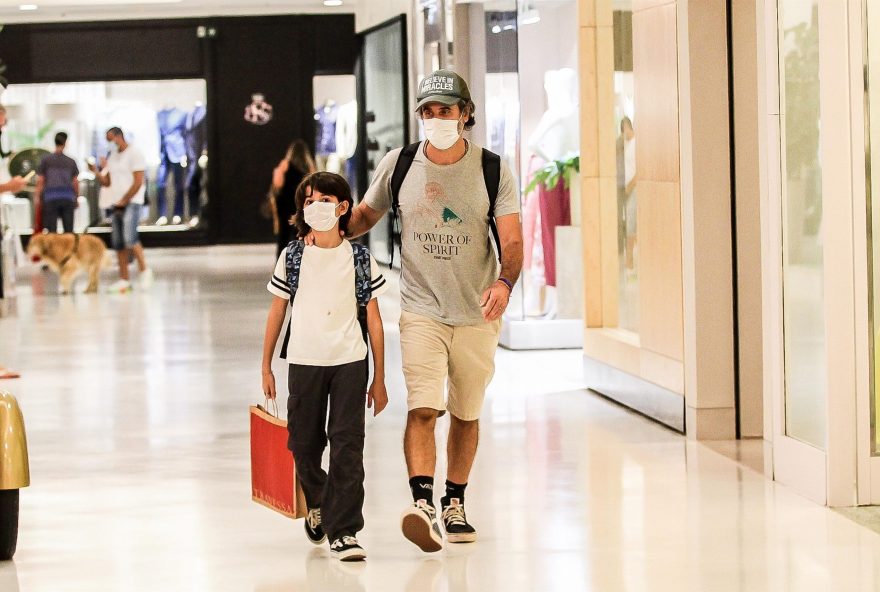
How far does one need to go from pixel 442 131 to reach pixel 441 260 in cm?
44

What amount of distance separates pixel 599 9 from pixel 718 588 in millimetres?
5272

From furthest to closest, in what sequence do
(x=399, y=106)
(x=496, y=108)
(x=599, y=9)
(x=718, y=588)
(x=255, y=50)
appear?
(x=255, y=50) < (x=399, y=106) < (x=496, y=108) < (x=599, y=9) < (x=718, y=588)

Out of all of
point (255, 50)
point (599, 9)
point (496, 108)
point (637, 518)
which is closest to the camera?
point (637, 518)

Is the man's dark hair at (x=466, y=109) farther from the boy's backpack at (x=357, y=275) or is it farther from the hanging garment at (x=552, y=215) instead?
the hanging garment at (x=552, y=215)

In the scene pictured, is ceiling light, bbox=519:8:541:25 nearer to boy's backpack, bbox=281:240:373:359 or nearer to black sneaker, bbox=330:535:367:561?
boy's backpack, bbox=281:240:373:359

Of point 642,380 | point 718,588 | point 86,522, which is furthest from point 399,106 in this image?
point 718,588

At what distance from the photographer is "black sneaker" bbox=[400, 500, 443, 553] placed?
16.2 ft

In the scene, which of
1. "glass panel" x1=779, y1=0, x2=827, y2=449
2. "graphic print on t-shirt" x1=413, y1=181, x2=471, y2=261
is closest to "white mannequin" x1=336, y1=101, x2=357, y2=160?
"glass panel" x1=779, y1=0, x2=827, y2=449

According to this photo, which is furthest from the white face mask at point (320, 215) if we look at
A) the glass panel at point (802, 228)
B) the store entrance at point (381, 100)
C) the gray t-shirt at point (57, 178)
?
the gray t-shirt at point (57, 178)

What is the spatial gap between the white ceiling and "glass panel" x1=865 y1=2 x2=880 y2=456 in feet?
65.6

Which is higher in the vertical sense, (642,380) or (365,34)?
(365,34)

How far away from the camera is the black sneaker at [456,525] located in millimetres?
5262

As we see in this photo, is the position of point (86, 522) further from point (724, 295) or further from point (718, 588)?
point (724, 295)

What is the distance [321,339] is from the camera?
16.1 feet
